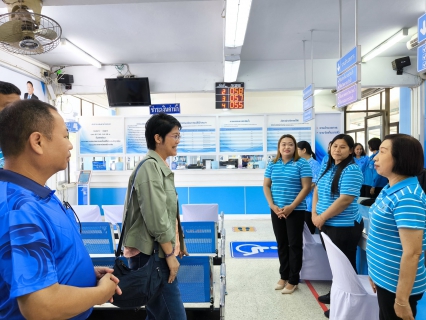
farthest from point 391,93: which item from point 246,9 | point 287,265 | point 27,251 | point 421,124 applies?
point 27,251

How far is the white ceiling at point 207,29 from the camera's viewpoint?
3785mm

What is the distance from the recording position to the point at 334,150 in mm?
2311

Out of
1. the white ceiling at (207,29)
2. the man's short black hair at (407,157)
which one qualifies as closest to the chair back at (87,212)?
the white ceiling at (207,29)

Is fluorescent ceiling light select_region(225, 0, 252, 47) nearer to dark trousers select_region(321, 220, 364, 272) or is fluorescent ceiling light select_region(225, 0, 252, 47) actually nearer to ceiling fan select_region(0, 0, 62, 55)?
ceiling fan select_region(0, 0, 62, 55)

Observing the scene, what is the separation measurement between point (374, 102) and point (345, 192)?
7.90 m

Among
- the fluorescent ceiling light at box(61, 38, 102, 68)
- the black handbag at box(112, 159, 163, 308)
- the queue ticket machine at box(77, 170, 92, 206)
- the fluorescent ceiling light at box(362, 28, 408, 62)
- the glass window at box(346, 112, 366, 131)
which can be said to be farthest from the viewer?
the glass window at box(346, 112, 366, 131)

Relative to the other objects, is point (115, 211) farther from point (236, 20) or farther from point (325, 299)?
point (236, 20)

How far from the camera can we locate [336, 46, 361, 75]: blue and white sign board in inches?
124

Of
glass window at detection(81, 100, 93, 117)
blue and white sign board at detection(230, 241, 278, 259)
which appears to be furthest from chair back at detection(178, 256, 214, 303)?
glass window at detection(81, 100, 93, 117)

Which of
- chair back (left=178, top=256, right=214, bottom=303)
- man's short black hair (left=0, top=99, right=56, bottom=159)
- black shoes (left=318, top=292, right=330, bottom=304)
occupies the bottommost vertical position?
black shoes (left=318, top=292, right=330, bottom=304)

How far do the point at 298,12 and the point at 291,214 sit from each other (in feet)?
9.83

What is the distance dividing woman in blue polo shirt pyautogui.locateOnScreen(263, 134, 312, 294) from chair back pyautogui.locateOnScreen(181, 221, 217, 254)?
70 cm

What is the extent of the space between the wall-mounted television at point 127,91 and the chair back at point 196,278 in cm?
484

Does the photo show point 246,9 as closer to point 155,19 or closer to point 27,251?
point 155,19
